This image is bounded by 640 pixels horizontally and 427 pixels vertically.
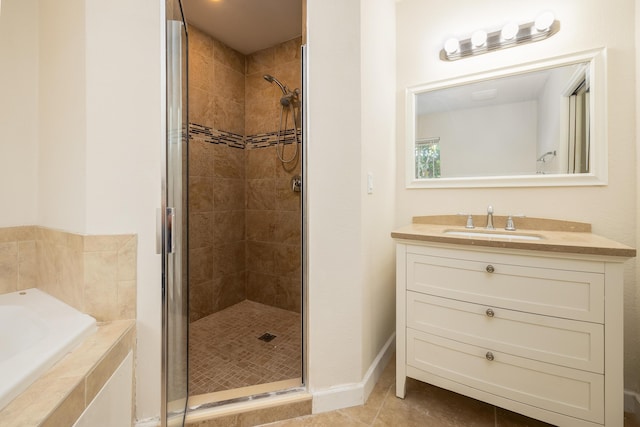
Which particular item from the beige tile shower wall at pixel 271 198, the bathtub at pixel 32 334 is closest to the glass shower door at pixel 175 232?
the bathtub at pixel 32 334

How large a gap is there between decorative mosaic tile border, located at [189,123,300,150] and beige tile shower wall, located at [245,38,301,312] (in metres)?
0.04

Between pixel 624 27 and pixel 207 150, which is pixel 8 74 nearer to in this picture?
pixel 207 150

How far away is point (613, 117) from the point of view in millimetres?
1386

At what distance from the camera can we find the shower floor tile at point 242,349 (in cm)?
154

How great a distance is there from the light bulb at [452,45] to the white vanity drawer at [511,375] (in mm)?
1736

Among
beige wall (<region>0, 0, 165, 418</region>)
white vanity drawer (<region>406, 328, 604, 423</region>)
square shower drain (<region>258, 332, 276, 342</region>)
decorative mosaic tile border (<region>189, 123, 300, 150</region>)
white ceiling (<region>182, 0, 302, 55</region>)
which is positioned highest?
white ceiling (<region>182, 0, 302, 55</region>)

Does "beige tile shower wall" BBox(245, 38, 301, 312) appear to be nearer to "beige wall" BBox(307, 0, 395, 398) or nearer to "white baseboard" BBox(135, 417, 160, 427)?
"beige wall" BBox(307, 0, 395, 398)

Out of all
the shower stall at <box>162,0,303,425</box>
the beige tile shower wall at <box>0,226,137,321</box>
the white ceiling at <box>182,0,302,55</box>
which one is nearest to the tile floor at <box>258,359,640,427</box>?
the shower stall at <box>162,0,303,425</box>

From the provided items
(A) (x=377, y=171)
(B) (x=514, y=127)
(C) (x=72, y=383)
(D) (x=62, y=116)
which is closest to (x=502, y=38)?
(B) (x=514, y=127)

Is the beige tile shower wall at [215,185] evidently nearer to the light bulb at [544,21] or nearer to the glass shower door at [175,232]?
the glass shower door at [175,232]

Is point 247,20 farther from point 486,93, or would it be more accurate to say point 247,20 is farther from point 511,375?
point 511,375

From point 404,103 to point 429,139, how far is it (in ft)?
1.05

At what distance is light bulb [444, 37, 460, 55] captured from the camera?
5.65 ft

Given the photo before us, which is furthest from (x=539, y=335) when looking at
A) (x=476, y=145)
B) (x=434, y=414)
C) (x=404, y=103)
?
(x=404, y=103)
